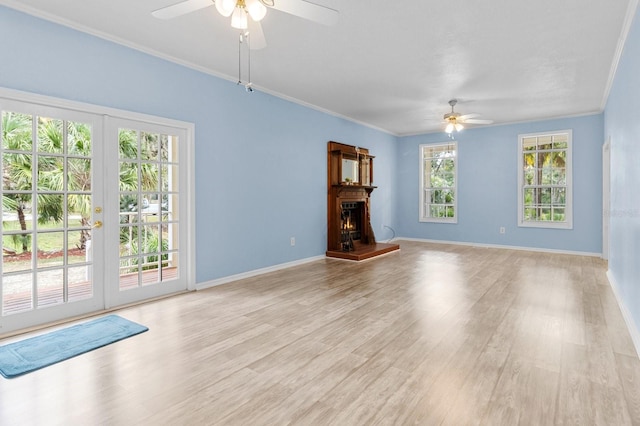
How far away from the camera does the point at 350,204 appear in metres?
6.90

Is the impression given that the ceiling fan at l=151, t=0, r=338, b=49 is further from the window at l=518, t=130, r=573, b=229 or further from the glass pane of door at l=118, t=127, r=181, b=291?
the window at l=518, t=130, r=573, b=229

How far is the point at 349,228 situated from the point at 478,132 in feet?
12.0

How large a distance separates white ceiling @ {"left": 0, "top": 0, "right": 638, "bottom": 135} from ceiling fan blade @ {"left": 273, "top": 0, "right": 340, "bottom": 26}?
745 millimetres

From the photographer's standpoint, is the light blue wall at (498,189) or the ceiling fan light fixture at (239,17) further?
the light blue wall at (498,189)

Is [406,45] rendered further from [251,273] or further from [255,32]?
[251,273]

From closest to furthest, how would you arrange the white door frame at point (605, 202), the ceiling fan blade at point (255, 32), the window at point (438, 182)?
the ceiling fan blade at point (255, 32) → the white door frame at point (605, 202) → the window at point (438, 182)

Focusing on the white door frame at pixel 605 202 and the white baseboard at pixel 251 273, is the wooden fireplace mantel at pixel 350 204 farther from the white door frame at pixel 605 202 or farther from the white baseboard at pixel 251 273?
the white door frame at pixel 605 202

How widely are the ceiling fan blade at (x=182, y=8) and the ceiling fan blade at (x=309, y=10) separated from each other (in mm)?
487

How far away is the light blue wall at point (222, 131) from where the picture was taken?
3043 mm

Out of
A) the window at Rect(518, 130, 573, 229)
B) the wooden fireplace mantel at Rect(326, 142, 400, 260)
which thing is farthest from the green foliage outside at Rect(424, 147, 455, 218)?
the wooden fireplace mantel at Rect(326, 142, 400, 260)

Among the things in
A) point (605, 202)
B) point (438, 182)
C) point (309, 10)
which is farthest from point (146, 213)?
point (605, 202)

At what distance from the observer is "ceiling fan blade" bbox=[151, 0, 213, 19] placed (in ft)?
7.43

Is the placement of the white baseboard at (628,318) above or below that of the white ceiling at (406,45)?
below

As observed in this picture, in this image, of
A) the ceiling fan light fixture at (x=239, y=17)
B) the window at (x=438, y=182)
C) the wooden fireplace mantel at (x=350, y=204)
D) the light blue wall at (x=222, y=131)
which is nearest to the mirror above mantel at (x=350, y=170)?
the wooden fireplace mantel at (x=350, y=204)
